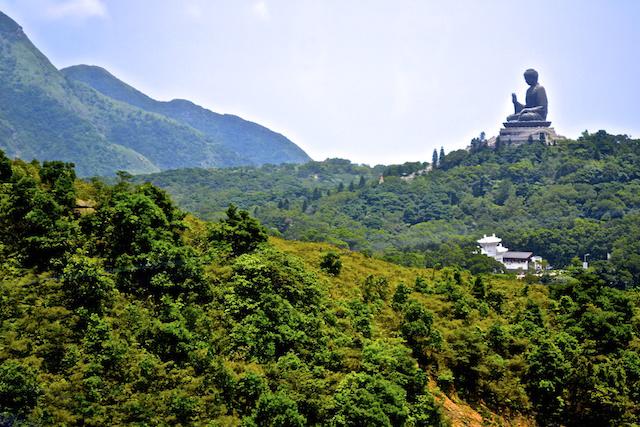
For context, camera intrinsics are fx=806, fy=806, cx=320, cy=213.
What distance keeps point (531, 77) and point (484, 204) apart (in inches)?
828

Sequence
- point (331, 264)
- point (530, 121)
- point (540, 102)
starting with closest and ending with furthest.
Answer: point (331, 264), point (540, 102), point (530, 121)

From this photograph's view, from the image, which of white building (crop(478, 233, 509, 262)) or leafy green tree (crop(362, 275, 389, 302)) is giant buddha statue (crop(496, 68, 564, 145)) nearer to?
white building (crop(478, 233, 509, 262))

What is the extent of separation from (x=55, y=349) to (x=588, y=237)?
69321 mm

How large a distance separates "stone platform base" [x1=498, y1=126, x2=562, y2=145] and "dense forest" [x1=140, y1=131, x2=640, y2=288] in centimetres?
220

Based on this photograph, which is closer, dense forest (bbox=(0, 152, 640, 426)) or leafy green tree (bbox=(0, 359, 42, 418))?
leafy green tree (bbox=(0, 359, 42, 418))

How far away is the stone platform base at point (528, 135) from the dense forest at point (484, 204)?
2200mm

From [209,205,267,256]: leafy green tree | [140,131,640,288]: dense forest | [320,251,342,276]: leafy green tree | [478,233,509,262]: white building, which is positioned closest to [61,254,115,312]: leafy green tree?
[209,205,267,256]: leafy green tree

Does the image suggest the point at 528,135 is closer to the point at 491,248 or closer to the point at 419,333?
the point at 491,248

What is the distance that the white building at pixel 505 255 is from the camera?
248ft

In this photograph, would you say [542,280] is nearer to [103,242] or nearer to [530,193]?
[103,242]

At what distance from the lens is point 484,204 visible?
110500 millimetres

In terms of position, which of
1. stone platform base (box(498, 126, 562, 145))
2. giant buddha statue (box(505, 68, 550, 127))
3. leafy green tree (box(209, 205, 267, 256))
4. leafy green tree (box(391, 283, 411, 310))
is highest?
giant buddha statue (box(505, 68, 550, 127))

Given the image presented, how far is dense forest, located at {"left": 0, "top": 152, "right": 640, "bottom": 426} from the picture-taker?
19719mm

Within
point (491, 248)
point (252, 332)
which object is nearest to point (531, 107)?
point (491, 248)
